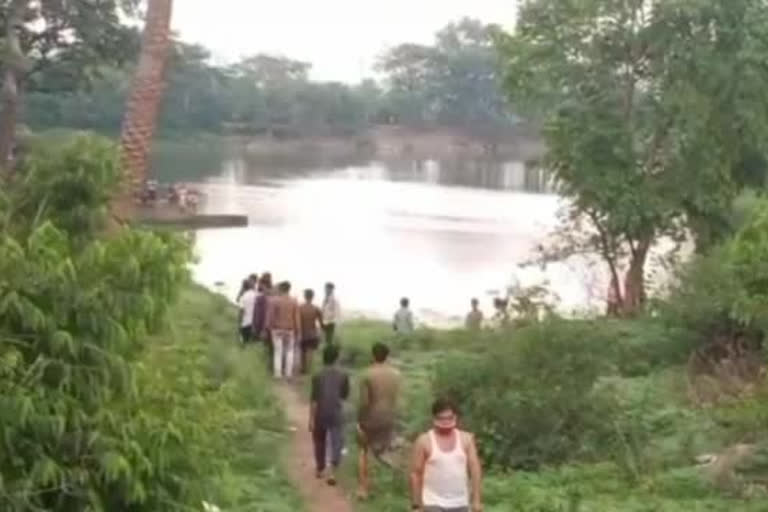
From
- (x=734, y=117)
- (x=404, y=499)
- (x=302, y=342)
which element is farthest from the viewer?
(x=734, y=117)

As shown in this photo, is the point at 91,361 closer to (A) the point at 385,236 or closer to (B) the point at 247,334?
(B) the point at 247,334

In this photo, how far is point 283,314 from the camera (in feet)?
57.2

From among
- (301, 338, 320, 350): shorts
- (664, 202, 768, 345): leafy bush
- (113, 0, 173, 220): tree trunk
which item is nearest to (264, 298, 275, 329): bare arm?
(301, 338, 320, 350): shorts

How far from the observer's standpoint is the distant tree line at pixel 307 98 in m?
85.4

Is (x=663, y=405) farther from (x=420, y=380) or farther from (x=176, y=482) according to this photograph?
(x=176, y=482)

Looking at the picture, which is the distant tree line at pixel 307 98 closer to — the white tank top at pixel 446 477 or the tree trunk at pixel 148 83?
the tree trunk at pixel 148 83

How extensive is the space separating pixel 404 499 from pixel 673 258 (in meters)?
14.8

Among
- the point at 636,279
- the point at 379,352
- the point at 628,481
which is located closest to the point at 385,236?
the point at 636,279

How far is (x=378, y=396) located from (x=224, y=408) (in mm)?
5044

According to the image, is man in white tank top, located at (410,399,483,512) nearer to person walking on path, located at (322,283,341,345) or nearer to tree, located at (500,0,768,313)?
person walking on path, located at (322,283,341,345)

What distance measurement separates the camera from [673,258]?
26156mm

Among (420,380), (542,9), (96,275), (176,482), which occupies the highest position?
(542,9)

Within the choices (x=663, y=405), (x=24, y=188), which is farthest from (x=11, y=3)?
(x=24, y=188)

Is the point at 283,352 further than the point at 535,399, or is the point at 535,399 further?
the point at 283,352
